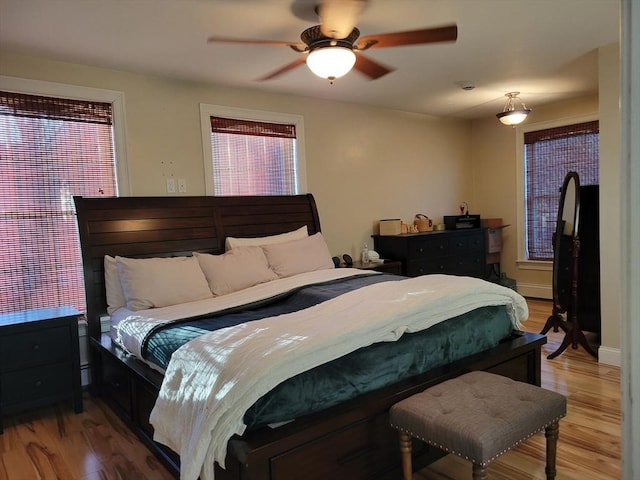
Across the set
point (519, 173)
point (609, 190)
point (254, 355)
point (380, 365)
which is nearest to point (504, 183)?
point (519, 173)

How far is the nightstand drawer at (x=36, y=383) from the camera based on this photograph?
2.77 metres

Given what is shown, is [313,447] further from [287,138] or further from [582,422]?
[287,138]

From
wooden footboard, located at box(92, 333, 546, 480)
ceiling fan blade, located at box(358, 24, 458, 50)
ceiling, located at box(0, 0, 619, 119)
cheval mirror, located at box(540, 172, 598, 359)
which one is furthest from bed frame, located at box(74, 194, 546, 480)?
ceiling fan blade, located at box(358, 24, 458, 50)

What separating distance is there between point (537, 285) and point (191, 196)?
455 centimetres

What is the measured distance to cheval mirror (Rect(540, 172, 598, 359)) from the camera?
12.2 ft

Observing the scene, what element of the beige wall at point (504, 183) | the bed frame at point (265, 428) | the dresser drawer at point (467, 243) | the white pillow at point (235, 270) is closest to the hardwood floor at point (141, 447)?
the bed frame at point (265, 428)

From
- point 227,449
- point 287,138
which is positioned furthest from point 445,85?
point 227,449

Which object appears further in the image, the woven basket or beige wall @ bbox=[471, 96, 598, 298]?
beige wall @ bbox=[471, 96, 598, 298]

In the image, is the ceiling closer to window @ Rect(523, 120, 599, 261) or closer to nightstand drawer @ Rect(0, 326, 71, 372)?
window @ Rect(523, 120, 599, 261)

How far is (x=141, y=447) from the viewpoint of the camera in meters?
2.51

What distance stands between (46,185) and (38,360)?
1253 mm

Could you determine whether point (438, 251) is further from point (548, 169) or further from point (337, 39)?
point (337, 39)

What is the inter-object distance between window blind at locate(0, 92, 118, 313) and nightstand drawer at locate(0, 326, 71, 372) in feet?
1.61

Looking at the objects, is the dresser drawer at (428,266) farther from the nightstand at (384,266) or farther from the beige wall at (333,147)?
the beige wall at (333,147)
